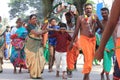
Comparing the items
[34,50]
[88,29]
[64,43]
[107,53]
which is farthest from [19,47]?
[88,29]

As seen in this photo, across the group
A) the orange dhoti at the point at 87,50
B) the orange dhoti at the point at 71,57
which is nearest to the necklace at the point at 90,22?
the orange dhoti at the point at 87,50

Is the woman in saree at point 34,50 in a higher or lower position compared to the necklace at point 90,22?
lower

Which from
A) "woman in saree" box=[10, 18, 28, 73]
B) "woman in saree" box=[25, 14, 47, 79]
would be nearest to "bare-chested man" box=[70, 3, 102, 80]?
"woman in saree" box=[25, 14, 47, 79]

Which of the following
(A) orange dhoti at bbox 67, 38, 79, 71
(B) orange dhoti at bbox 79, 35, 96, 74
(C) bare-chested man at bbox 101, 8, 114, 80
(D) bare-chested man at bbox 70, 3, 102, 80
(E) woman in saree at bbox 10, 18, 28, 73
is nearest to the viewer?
(B) orange dhoti at bbox 79, 35, 96, 74

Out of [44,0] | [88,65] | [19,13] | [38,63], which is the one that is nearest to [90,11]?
[88,65]

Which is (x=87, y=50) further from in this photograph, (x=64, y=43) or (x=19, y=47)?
(x=19, y=47)

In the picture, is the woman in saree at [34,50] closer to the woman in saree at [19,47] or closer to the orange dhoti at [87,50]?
the woman in saree at [19,47]

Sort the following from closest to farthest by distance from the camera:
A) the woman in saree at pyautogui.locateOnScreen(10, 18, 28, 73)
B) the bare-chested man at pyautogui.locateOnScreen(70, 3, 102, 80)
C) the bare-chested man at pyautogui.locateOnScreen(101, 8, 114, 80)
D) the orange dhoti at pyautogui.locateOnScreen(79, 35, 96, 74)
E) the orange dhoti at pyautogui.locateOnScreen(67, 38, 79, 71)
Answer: the orange dhoti at pyautogui.locateOnScreen(79, 35, 96, 74) < the bare-chested man at pyautogui.locateOnScreen(70, 3, 102, 80) < the bare-chested man at pyautogui.locateOnScreen(101, 8, 114, 80) < the orange dhoti at pyautogui.locateOnScreen(67, 38, 79, 71) < the woman in saree at pyautogui.locateOnScreen(10, 18, 28, 73)

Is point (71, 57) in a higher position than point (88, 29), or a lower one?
lower

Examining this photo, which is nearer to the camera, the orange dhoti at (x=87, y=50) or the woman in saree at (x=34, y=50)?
the orange dhoti at (x=87, y=50)

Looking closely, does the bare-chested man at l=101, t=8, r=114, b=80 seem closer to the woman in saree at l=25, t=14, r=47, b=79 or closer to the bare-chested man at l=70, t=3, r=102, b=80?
the bare-chested man at l=70, t=3, r=102, b=80

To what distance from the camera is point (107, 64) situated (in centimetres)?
849

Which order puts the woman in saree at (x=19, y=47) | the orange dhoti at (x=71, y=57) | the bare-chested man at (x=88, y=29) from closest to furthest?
the bare-chested man at (x=88, y=29)
the orange dhoti at (x=71, y=57)
the woman in saree at (x=19, y=47)

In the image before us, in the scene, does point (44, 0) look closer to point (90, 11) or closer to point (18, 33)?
point (18, 33)
